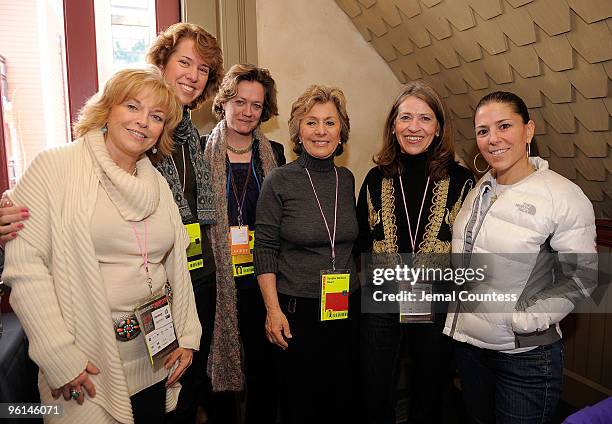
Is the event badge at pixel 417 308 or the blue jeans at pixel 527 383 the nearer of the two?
the blue jeans at pixel 527 383

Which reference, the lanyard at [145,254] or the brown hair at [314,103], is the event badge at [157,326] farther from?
the brown hair at [314,103]

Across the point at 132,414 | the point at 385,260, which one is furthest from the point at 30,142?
the point at 385,260

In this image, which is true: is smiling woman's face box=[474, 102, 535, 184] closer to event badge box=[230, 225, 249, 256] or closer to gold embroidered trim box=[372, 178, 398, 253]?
gold embroidered trim box=[372, 178, 398, 253]

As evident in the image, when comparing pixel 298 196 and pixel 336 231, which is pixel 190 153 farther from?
pixel 336 231

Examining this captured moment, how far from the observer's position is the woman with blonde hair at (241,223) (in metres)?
1.95

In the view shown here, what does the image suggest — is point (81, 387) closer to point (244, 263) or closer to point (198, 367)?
point (198, 367)

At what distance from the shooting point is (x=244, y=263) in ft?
6.48

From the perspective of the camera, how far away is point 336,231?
180 centimetres

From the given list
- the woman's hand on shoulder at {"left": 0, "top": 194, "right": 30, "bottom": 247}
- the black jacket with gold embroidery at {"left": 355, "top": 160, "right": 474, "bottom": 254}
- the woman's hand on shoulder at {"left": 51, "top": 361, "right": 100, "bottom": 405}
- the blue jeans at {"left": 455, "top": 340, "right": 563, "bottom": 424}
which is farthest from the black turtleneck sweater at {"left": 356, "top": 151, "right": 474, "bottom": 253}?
the woman's hand on shoulder at {"left": 0, "top": 194, "right": 30, "bottom": 247}

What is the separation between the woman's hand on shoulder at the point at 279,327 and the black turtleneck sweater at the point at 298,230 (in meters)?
0.10

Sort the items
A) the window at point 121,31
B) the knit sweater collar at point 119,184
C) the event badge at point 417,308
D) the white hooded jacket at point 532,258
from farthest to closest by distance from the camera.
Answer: the window at point 121,31 < the event badge at point 417,308 < the white hooded jacket at point 532,258 < the knit sweater collar at point 119,184

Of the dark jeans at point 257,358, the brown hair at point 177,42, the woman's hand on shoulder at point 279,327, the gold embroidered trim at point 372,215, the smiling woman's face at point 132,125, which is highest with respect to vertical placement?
the brown hair at point 177,42

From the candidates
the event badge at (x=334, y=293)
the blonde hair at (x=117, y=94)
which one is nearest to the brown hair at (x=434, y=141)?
the event badge at (x=334, y=293)

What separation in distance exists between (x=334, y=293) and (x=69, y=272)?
950mm
